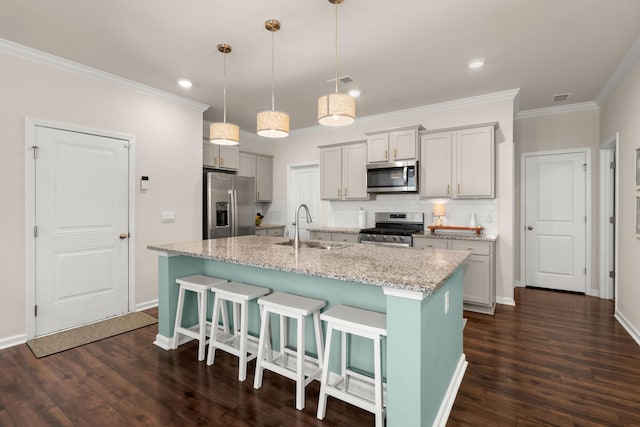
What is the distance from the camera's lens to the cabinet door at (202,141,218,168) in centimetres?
485

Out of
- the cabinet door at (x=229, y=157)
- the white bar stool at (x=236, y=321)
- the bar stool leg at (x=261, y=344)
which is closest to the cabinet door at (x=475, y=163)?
the white bar stool at (x=236, y=321)

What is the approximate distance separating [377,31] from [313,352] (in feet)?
8.48

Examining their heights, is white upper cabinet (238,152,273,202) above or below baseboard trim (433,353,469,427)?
above

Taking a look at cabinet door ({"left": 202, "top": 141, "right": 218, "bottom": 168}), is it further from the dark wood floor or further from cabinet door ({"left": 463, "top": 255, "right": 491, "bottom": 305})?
cabinet door ({"left": 463, "top": 255, "right": 491, "bottom": 305})

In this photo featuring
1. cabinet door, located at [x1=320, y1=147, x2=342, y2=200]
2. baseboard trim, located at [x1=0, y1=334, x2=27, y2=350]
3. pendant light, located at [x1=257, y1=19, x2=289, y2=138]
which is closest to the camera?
pendant light, located at [x1=257, y1=19, x2=289, y2=138]

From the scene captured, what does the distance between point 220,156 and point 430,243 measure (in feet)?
11.2

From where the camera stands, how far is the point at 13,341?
2.88 metres

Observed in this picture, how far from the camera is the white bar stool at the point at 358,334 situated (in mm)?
1693

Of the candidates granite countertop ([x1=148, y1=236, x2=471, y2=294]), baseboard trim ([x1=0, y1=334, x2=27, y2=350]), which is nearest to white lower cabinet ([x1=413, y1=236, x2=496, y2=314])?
granite countertop ([x1=148, y1=236, x2=471, y2=294])

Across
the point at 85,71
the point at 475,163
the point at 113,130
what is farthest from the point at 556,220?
the point at 85,71

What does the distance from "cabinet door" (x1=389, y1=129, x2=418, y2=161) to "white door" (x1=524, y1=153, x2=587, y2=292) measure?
1.94m

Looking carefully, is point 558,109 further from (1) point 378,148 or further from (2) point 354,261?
(2) point 354,261

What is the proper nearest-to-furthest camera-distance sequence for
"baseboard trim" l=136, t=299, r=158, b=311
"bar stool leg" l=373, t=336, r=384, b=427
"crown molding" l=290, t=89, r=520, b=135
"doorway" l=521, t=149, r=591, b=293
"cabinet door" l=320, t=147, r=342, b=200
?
"bar stool leg" l=373, t=336, r=384, b=427 → "baseboard trim" l=136, t=299, r=158, b=311 → "crown molding" l=290, t=89, r=520, b=135 → "doorway" l=521, t=149, r=591, b=293 → "cabinet door" l=320, t=147, r=342, b=200

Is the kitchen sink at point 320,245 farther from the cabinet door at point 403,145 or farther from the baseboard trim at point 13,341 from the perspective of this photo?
the baseboard trim at point 13,341
